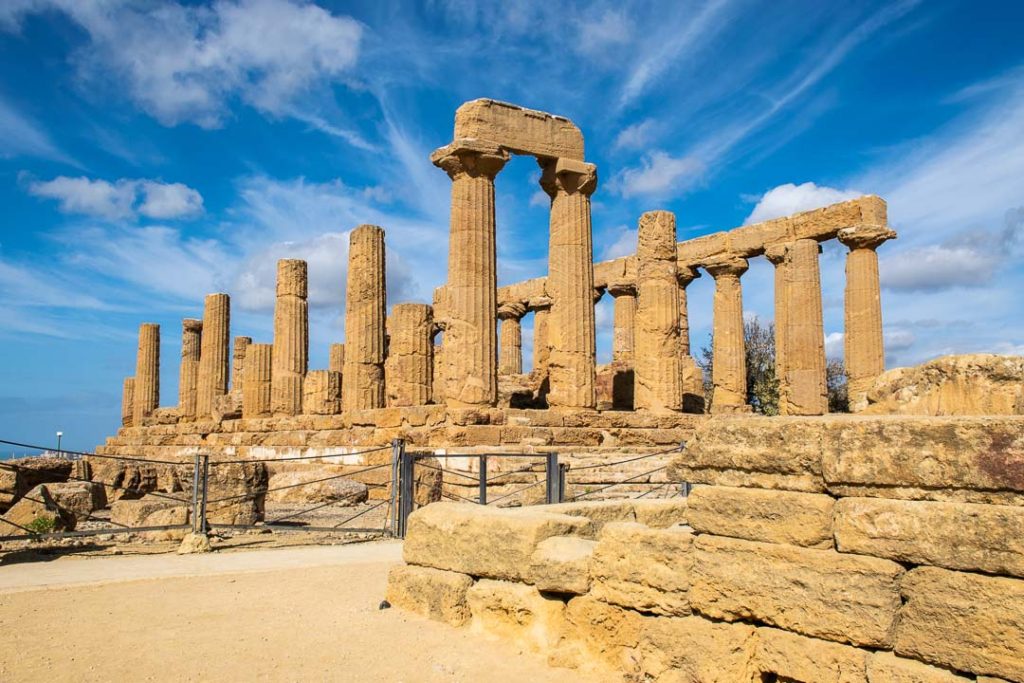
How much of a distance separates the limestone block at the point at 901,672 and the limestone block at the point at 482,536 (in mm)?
2206

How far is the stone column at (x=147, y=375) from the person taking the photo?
31.4 metres

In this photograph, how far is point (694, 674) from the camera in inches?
173

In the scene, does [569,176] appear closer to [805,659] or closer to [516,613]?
[516,613]

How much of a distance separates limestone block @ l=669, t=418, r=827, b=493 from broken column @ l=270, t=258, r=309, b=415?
18.9 metres

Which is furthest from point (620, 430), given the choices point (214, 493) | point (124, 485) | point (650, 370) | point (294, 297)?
point (294, 297)

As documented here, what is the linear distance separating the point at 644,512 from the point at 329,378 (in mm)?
15246

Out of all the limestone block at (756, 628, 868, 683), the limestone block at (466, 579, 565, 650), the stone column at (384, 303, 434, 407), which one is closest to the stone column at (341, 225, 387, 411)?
the stone column at (384, 303, 434, 407)

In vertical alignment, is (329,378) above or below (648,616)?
above

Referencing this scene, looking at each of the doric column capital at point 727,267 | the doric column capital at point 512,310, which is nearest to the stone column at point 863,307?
the doric column capital at point 727,267

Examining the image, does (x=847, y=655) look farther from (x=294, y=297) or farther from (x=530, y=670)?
(x=294, y=297)

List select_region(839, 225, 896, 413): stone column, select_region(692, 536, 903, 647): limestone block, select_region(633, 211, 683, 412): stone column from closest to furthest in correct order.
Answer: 1. select_region(692, 536, 903, 647): limestone block
2. select_region(633, 211, 683, 412): stone column
3. select_region(839, 225, 896, 413): stone column

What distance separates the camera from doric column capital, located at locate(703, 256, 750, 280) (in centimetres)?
2259

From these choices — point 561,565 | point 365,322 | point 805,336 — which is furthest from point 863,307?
point 561,565

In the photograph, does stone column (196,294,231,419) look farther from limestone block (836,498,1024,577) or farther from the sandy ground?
Answer: limestone block (836,498,1024,577)
